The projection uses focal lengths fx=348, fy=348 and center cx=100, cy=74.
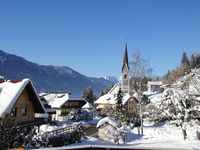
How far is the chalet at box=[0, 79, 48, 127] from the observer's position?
95.7 ft

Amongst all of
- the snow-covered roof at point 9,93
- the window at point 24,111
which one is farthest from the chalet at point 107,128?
the snow-covered roof at point 9,93

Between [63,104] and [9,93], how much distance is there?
172ft

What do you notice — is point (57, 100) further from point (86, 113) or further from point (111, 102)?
point (111, 102)

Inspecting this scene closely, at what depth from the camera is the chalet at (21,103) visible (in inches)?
1148

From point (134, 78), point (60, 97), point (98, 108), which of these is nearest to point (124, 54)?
point (98, 108)

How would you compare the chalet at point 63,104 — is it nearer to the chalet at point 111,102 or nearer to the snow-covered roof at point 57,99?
the snow-covered roof at point 57,99

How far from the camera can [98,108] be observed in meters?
103

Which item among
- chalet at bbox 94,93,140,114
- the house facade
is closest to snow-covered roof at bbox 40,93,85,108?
chalet at bbox 94,93,140,114

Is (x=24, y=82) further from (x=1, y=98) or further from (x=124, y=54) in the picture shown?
(x=124, y=54)

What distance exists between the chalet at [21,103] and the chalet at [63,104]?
4393 cm

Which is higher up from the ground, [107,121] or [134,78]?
[134,78]

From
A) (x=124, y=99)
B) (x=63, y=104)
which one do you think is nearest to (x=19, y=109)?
(x=63, y=104)

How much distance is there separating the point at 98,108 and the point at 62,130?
229 feet

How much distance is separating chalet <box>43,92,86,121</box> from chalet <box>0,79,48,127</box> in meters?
43.9
